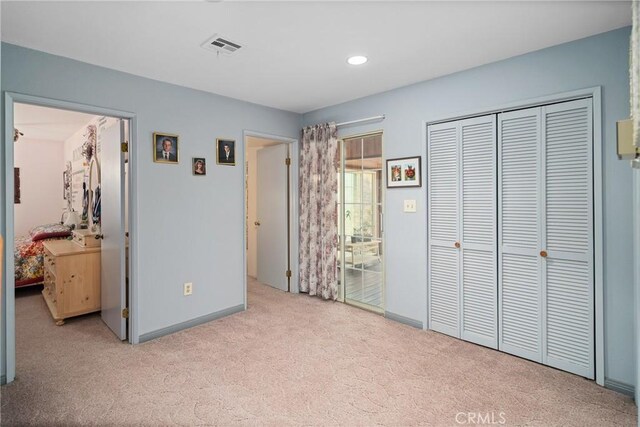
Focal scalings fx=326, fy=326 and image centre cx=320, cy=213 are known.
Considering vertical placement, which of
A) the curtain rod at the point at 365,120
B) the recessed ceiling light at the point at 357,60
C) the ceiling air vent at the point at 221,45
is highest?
the recessed ceiling light at the point at 357,60

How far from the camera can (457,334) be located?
3.12m

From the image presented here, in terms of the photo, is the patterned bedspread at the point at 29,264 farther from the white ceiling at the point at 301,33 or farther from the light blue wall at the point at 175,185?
the white ceiling at the point at 301,33

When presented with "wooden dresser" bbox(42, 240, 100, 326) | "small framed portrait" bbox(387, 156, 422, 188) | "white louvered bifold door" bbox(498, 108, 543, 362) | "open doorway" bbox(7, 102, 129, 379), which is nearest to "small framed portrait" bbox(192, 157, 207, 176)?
"open doorway" bbox(7, 102, 129, 379)

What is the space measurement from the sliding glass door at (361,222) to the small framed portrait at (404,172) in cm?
24

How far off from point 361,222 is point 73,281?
3.34m

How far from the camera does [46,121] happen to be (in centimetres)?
495

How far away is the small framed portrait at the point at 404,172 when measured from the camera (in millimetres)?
3346

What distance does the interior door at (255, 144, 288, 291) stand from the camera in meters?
4.73

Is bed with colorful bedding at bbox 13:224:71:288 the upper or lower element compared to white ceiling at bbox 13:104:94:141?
lower

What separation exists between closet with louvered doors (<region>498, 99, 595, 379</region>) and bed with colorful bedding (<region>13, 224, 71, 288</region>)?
5.78 meters

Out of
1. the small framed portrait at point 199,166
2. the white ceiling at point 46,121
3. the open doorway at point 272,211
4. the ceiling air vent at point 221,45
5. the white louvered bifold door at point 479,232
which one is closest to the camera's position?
the ceiling air vent at point 221,45

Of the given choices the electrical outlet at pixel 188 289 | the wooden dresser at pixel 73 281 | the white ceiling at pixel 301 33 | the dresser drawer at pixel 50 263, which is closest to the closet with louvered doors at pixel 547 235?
the white ceiling at pixel 301 33

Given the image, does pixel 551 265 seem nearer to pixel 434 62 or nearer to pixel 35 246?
pixel 434 62

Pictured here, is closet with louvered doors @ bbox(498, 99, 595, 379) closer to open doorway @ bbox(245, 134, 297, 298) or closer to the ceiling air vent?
the ceiling air vent
